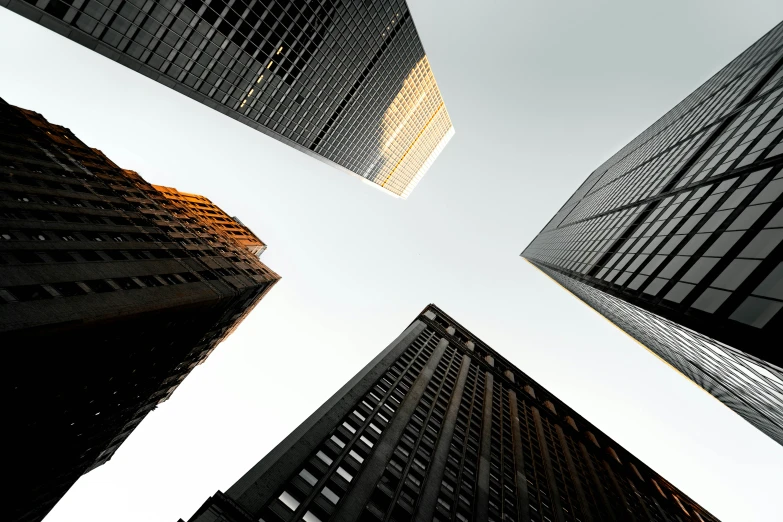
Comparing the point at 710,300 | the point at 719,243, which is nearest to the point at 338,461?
the point at 710,300

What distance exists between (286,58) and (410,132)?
6063 cm

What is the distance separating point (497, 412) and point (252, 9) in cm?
6425

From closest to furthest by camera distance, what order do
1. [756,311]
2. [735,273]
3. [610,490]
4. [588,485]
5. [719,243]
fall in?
[756,311] < [735,273] < [719,243] < [588,485] < [610,490]

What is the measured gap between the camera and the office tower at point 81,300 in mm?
27812

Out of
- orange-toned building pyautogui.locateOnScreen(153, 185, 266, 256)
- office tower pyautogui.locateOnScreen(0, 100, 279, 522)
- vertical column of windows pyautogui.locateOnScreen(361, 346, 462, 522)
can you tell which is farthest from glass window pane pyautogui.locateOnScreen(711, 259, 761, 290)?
orange-toned building pyautogui.locateOnScreen(153, 185, 266, 256)

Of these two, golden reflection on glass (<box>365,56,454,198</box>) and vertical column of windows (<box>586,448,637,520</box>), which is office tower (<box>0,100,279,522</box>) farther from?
golden reflection on glass (<box>365,56,454,198</box>)

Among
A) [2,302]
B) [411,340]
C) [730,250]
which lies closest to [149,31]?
[2,302]

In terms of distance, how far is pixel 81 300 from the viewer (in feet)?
96.5

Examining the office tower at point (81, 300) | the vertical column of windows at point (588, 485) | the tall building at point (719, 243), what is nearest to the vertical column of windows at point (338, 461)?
the office tower at point (81, 300)

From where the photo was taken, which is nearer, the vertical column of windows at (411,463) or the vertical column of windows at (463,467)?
the vertical column of windows at (411,463)

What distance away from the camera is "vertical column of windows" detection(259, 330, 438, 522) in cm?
2606

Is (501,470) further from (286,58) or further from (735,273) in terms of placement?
(286,58)

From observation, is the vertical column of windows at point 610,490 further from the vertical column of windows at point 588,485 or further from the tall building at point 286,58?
the tall building at point 286,58

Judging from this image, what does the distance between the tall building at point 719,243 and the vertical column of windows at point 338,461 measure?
76.9 feet
